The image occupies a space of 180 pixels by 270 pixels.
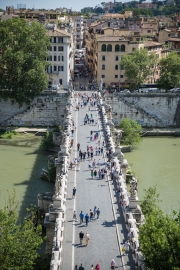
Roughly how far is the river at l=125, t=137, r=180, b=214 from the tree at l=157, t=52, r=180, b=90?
912cm

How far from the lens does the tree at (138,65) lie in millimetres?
62953

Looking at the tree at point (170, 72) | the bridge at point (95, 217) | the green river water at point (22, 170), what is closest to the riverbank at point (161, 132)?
the tree at point (170, 72)

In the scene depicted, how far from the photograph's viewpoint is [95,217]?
27.1 m

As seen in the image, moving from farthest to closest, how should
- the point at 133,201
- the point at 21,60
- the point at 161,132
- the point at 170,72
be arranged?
the point at 170,72
the point at 161,132
the point at 21,60
the point at 133,201

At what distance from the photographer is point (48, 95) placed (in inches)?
2488

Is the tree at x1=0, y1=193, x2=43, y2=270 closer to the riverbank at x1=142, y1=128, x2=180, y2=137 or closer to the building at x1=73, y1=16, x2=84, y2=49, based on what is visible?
the riverbank at x1=142, y1=128, x2=180, y2=137

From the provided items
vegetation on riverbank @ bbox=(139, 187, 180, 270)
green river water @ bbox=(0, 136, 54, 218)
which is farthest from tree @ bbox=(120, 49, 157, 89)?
vegetation on riverbank @ bbox=(139, 187, 180, 270)

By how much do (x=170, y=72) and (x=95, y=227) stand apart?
135ft

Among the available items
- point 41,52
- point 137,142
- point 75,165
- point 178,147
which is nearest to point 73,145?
point 75,165

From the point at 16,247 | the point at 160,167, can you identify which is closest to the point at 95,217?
the point at 16,247

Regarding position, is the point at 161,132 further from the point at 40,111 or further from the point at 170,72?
the point at 40,111

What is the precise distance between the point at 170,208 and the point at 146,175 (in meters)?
8.45

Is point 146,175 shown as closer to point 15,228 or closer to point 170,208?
point 170,208

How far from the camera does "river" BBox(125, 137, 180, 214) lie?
38.8 metres
